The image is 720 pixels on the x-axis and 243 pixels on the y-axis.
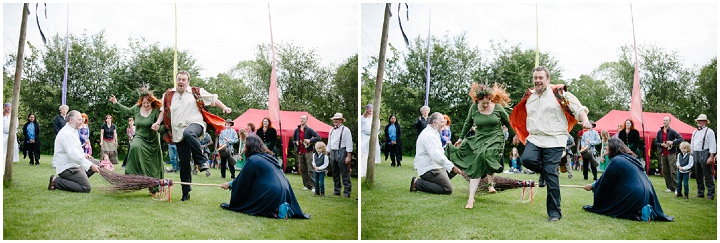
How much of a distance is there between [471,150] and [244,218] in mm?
2246

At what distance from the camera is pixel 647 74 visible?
199 inches

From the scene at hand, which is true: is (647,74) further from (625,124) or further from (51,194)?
(51,194)

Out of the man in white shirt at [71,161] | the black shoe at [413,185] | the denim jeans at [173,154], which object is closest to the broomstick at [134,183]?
the man in white shirt at [71,161]

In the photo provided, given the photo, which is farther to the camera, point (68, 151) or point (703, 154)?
point (703, 154)

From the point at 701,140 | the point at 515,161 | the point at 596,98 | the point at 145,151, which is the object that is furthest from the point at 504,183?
the point at 145,151

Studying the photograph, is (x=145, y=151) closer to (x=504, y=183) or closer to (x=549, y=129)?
(x=504, y=183)

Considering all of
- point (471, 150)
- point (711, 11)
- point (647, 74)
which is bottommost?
point (471, 150)

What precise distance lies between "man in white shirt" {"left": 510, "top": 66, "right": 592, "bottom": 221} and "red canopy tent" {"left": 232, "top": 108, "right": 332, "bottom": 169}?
5.83ft

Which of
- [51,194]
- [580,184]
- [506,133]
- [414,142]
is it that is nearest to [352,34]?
[414,142]

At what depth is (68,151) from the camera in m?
4.66

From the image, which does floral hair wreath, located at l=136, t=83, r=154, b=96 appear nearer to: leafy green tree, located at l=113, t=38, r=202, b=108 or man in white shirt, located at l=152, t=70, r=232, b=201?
leafy green tree, located at l=113, t=38, r=202, b=108

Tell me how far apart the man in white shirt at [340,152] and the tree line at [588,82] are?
339mm

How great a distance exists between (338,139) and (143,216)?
1.71 m

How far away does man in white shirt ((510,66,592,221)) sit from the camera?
169 inches
